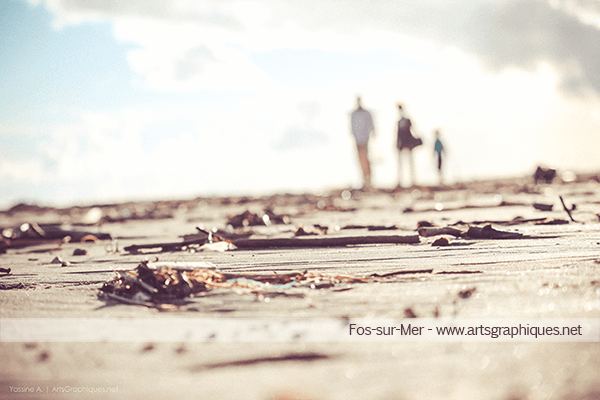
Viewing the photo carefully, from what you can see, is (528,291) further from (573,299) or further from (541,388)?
(541,388)

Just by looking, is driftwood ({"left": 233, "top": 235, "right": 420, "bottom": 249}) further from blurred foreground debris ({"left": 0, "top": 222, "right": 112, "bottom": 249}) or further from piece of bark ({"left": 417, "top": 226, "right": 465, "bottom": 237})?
Result: blurred foreground debris ({"left": 0, "top": 222, "right": 112, "bottom": 249})

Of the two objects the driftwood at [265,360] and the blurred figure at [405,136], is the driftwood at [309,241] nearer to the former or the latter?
the driftwood at [265,360]

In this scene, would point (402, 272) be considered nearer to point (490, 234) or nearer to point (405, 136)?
point (490, 234)

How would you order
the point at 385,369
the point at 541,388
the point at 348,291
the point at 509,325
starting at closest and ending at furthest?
the point at 541,388 < the point at 385,369 < the point at 509,325 < the point at 348,291

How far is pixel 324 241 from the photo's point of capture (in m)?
4.57

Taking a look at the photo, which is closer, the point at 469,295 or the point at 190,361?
the point at 190,361

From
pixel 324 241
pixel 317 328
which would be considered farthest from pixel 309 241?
pixel 317 328

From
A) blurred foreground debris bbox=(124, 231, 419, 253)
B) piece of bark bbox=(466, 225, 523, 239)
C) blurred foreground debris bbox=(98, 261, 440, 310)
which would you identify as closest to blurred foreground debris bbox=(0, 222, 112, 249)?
blurred foreground debris bbox=(124, 231, 419, 253)

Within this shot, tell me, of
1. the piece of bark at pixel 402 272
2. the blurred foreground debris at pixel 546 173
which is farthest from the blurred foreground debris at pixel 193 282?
the blurred foreground debris at pixel 546 173

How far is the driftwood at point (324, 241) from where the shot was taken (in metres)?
4.44

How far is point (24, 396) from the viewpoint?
1.50m

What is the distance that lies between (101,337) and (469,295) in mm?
1606

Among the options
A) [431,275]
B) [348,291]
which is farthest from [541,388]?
[431,275]

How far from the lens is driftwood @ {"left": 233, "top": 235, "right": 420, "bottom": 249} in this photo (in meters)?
4.44
